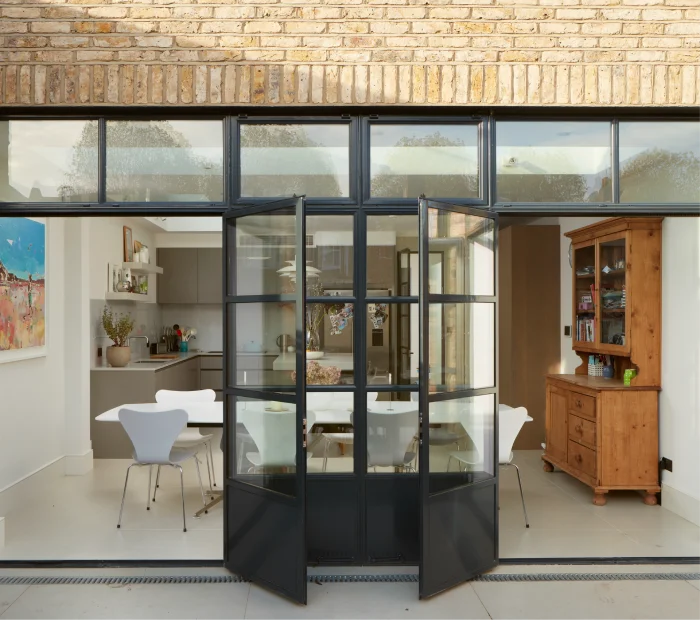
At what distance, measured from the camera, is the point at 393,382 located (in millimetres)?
3943

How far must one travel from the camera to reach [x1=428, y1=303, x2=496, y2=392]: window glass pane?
12.0 feet

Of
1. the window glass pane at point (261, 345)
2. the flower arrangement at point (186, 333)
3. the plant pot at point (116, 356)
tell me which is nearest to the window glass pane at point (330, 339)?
the window glass pane at point (261, 345)

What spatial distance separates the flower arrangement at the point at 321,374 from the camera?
3.96m

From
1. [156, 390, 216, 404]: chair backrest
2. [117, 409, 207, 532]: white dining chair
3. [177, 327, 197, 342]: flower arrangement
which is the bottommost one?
[117, 409, 207, 532]: white dining chair

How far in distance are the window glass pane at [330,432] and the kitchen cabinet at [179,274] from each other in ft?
21.1

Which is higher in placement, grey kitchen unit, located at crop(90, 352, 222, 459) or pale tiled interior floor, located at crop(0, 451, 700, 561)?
grey kitchen unit, located at crop(90, 352, 222, 459)

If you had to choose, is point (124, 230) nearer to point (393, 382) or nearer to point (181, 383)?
point (181, 383)

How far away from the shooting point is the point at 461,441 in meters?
3.79

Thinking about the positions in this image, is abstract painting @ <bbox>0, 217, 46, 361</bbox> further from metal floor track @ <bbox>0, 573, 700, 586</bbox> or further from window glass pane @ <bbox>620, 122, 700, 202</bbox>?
window glass pane @ <bbox>620, 122, 700, 202</bbox>

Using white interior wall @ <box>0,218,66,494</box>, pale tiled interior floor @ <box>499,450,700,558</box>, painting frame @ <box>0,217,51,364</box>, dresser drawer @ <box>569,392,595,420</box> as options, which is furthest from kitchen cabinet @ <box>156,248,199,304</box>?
dresser drawer @ <box>569,392,595,420</box>

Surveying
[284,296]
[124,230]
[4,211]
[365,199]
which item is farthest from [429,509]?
[124,230]

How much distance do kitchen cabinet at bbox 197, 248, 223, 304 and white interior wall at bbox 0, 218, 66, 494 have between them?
3594mm

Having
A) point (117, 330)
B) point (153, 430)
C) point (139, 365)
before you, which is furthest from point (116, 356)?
point (153, 430)

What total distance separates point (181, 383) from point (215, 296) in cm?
194
